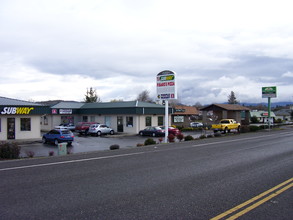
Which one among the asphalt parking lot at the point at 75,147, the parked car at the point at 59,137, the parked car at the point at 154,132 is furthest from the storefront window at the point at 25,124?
the parked car at the point at 154,132

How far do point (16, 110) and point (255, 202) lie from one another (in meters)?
27.0

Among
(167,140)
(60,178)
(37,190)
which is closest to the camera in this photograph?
(37,190)

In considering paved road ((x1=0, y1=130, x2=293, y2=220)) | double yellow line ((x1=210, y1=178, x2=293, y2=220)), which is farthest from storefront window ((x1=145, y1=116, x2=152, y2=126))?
double yellow line ((x1=210, y1=178, x2=293, y2=220))

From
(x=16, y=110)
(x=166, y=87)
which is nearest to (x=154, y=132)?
(x=166, y=87)

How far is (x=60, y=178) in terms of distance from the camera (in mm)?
8797

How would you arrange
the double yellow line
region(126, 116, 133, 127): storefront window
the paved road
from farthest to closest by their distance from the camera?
region(126, 116, 133, 127): storefront window → the paved road → the double yellow line

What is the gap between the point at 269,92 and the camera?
163ft

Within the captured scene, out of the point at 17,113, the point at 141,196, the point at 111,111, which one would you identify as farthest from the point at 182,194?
the point at 111,111

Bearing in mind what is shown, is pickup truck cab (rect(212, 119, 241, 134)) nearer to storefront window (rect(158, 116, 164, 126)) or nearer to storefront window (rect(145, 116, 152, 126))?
storefront window (rect(158, 116, 164, 126))

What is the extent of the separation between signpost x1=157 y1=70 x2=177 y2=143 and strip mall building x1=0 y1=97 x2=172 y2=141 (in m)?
13.0

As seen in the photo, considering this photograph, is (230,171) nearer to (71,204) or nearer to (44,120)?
(71,204)

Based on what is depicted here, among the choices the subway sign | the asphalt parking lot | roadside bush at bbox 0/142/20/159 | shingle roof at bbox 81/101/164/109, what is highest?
shingle roof at bbox 81/101/164/109

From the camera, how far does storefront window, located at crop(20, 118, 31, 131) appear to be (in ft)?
97.7

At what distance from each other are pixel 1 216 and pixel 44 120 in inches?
1731
